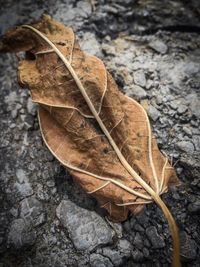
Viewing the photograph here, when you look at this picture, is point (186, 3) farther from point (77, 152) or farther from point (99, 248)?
point (99, 248)

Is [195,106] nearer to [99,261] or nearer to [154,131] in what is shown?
[154,131]

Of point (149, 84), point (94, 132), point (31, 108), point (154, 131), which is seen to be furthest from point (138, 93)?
point (31, 108)

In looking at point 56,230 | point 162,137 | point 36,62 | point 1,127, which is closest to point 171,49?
point 162,137

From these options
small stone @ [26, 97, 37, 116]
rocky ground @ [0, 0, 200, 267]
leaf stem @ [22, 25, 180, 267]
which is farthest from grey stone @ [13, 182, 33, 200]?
leaf stem @ [22, 25, 180, 267]

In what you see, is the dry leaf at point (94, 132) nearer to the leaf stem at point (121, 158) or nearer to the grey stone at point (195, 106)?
the leaf stem at point (121, 158)

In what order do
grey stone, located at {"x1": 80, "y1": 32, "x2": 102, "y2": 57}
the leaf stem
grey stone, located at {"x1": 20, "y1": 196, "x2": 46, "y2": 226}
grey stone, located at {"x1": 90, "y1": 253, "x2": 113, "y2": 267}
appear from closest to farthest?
the leaf stem → grey stone, located at {"x1": 90, "y1": 253, "x2": 113, "y2": 267} → grey stone, located at {"x1": 20, "y1": 196, "x2": 46, "y2": 226} → grey stone, located at {"x1": 80, "y1": 32, "x2": 102, "y2": 57}

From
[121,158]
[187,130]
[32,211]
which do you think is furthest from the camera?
[187,130]

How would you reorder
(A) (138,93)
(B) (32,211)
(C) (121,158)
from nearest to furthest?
(C) (121,158), (B) (32,211), (A) (138,93)

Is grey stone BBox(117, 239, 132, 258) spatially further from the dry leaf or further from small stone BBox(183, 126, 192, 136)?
small stone BBox(183, 126, 192, 136)
